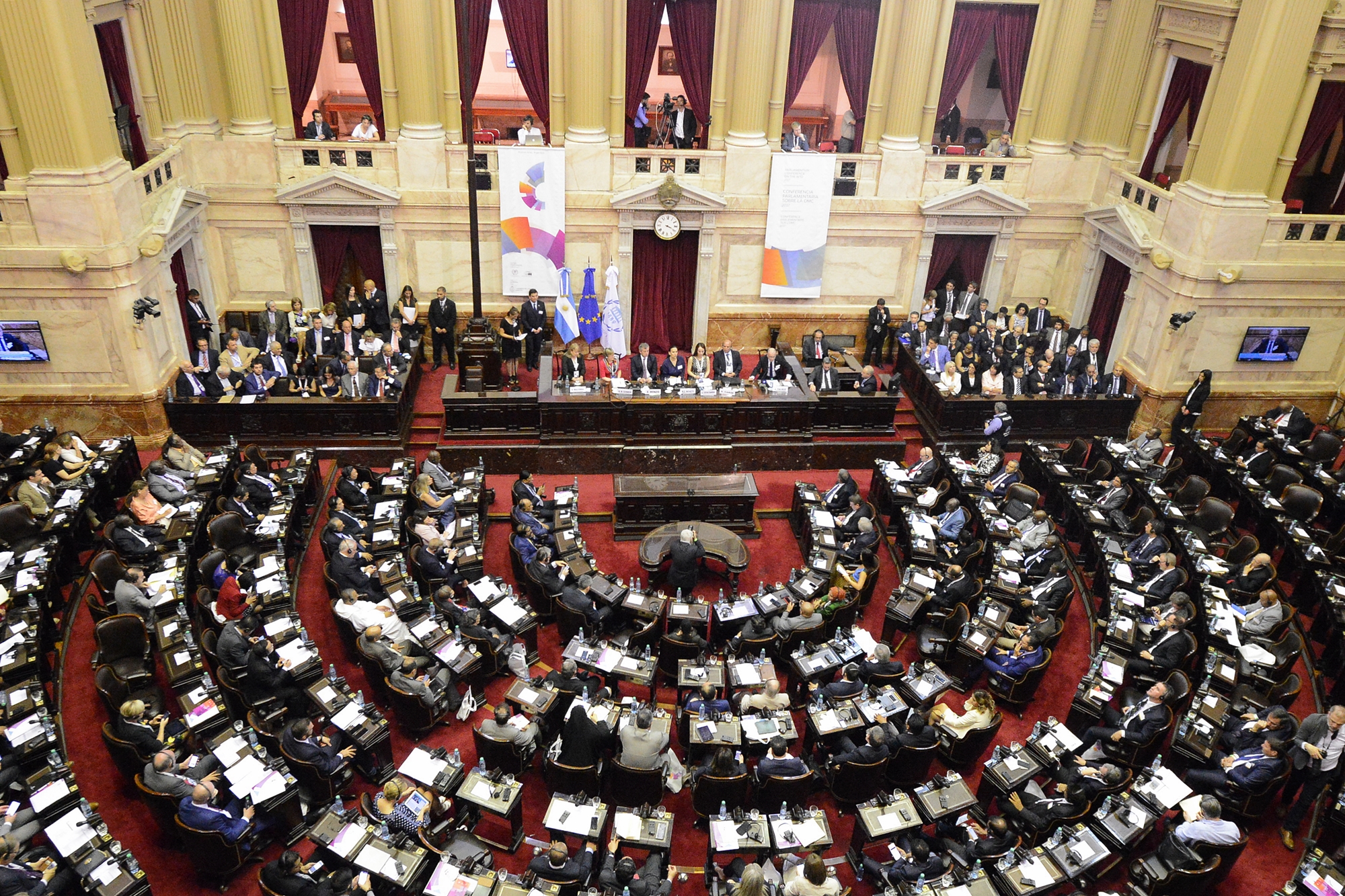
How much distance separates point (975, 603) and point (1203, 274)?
28.1 ft

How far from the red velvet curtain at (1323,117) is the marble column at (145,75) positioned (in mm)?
20849

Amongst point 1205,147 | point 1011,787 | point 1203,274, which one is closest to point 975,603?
point 1011,787

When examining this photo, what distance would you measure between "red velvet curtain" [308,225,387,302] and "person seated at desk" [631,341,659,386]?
20.3 feet

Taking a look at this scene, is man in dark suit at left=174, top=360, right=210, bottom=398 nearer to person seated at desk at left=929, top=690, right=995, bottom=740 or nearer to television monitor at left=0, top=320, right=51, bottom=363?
television monitor at left=0, top=320, right=51, bottom=363

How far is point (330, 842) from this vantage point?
930cm

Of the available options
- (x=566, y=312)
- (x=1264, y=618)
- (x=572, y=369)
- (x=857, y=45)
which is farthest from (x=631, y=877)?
(x=857, y=45)

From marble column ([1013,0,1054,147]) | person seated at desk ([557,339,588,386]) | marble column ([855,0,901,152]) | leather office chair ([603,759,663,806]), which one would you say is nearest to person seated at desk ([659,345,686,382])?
person seated at desk ([557,339,588,386])

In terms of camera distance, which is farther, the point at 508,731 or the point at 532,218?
the point at 532,218

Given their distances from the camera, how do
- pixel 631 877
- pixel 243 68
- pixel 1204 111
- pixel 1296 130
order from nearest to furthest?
pixel 631 877 < pixel 1296 130 < pixel 1204 111 < pixel 243 68

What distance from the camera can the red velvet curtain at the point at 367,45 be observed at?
18.6 metres

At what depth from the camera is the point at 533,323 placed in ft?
63.4

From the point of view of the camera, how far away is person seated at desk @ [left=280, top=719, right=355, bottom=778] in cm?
1016

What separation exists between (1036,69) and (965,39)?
1.68 meters

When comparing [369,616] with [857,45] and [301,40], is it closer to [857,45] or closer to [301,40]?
[301,40]
